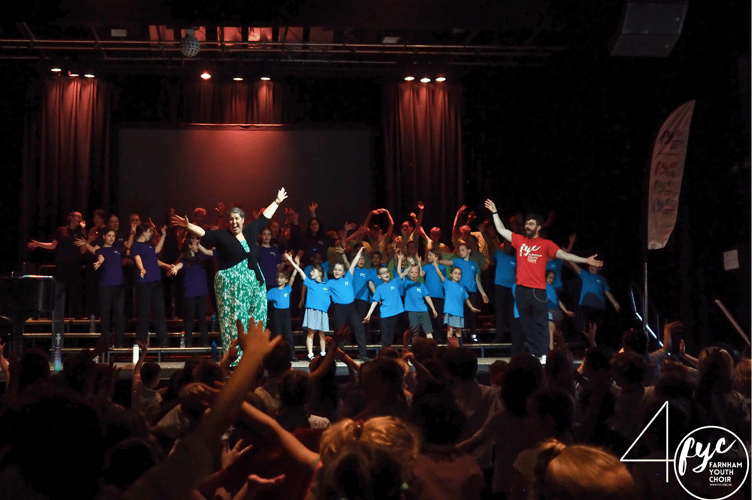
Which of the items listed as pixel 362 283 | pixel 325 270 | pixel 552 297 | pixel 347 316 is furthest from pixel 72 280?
pixel 552 297

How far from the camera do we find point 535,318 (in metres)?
7.89

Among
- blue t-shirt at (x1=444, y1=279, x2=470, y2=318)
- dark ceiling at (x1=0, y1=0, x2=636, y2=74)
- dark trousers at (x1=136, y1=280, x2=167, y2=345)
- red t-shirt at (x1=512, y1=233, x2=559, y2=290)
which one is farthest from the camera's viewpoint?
dark ceiling at (x1=0, y1=0, x2=636, y2=74)

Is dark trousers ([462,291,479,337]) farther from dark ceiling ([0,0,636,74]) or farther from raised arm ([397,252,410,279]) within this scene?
dark ceiling ([0,0,636,74])

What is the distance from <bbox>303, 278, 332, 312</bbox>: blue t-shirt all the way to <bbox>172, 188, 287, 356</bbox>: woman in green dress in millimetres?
1781

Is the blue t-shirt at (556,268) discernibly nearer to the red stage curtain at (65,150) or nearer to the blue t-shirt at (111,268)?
the blue t-shirt at (111,268)

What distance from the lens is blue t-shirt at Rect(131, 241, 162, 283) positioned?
906cm

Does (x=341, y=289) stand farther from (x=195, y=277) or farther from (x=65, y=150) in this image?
(x=65, y=150)

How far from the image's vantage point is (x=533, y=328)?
7902 millimetres

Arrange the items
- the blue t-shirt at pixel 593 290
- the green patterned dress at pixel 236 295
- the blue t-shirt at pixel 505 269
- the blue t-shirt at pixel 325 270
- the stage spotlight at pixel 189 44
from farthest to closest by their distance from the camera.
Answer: the stage spotlight at pixel 189 44 < the blue t-shirt at pixel 505 269 < the blue t-shirt at pixel 593 290 < the blue t-shirt at pixel 325 270 < the green patterned dress at pixel 236 295

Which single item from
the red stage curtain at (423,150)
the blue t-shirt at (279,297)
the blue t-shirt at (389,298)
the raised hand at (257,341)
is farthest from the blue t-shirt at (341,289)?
the raised hand at (257,341)

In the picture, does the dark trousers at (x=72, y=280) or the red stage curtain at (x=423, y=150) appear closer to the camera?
the dark trousers at (x=72, y=280)

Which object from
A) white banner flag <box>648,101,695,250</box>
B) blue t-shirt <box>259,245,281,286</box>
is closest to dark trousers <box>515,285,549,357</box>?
white banner flag <box>648,101,695,250</box>

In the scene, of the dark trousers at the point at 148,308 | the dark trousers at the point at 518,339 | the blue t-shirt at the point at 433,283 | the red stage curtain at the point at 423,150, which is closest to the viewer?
the dark trousers at the point at 518,339

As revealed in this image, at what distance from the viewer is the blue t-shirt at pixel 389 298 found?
9555 millimetres
